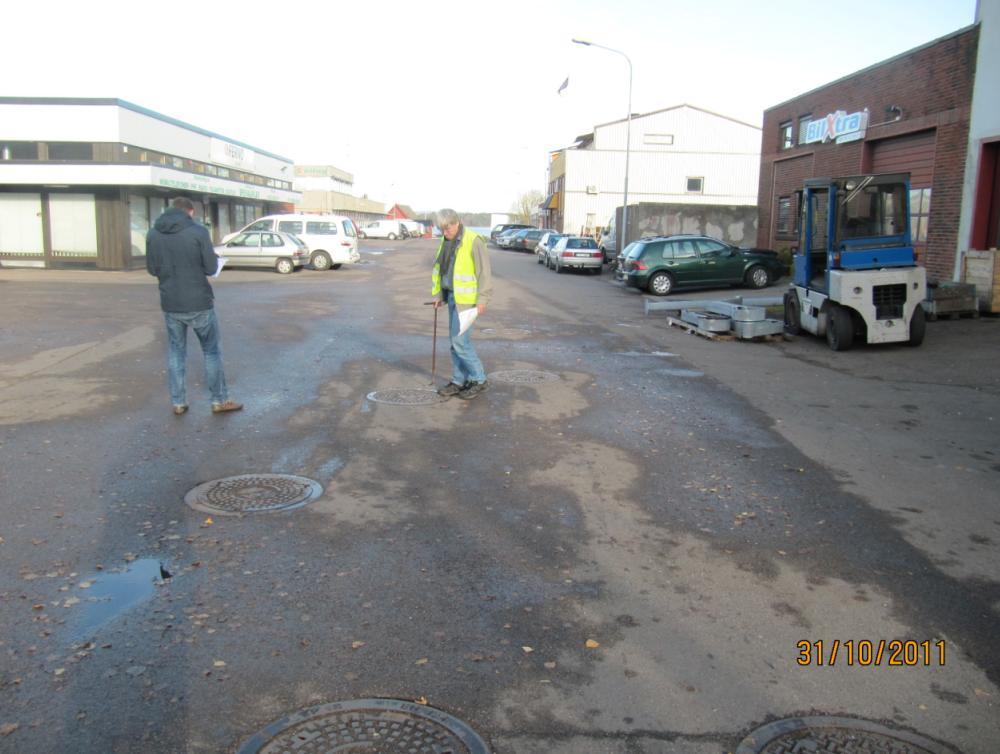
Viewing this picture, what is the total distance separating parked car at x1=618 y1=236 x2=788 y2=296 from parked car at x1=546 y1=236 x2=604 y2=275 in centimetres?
916

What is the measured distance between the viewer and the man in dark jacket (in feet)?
25.8

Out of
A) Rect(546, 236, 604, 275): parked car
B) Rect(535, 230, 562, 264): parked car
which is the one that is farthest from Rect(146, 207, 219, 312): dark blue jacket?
Rect(535, 230, 562, 264): parked car

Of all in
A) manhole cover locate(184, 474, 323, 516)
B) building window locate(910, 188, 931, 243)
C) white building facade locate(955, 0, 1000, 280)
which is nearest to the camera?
manhole cover locate(184, 474, 323, 516)

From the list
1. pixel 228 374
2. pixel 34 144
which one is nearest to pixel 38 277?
pixel 34 144

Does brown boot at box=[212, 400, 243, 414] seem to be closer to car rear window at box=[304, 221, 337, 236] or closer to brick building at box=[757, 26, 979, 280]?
brick building at box=[757, 26, 979, 280]

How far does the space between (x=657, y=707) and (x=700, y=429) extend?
476 centimetres

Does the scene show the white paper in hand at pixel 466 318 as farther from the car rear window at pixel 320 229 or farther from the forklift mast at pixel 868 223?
the car rear window at pixel 320 229

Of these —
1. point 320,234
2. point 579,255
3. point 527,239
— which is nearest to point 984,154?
point 579,255

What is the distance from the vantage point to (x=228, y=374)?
10352 millimetres

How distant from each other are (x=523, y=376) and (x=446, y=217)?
2.43 m

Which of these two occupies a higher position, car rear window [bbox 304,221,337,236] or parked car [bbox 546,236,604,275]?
car rear window [bbox 304,221,337,236]

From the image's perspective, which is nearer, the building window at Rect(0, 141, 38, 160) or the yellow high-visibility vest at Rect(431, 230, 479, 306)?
the yellow high-visibility vest at Rect(431, 230, 479, 306)

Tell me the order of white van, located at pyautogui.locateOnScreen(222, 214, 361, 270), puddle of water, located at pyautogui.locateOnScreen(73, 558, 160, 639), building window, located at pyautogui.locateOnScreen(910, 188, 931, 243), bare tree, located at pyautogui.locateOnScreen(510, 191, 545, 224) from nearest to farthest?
1. puddle of water, located at pyautogui.locateOnScreen(73, 558, 160, 639)
2. building window, located at pyautogui.locateOnScreen(910, 188, 931, 243)
3. white van, located at pyautogui.locateOnScreen(222, 214, 361, 270)
4. bare tree, located at pyautogui.locateOnScreen(510, 191, 545, 224)

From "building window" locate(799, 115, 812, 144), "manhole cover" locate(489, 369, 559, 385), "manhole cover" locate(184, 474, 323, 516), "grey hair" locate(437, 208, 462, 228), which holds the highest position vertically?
"building window" locate(799, 115, 812, 144)
